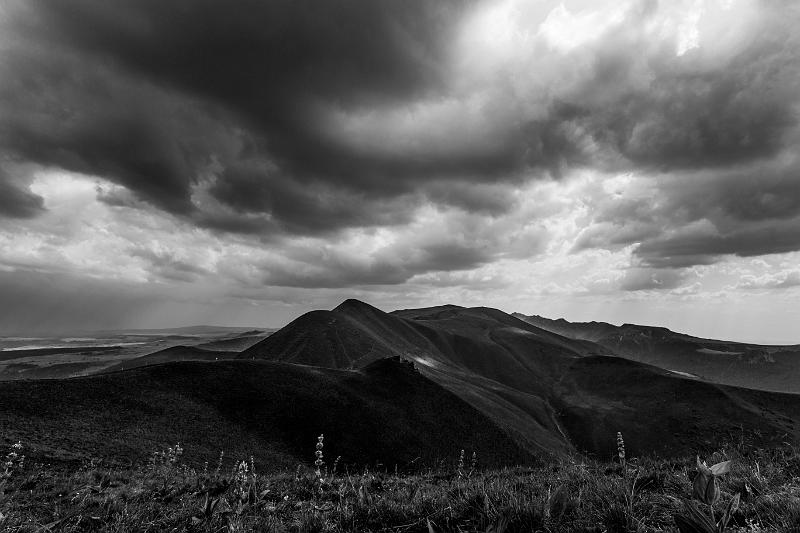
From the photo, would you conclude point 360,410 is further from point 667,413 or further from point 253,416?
point 667,413

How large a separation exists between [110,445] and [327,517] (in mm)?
41895

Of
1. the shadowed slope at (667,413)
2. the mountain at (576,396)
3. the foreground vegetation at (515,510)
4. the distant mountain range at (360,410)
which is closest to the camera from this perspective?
the foreground vegetation at (515,510)

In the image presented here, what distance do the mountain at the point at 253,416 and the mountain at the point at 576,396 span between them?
1481cm

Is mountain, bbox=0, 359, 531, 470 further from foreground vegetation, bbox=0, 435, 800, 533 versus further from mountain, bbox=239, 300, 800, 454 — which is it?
foreground vegetation, bbox=0, 435, 800, 533

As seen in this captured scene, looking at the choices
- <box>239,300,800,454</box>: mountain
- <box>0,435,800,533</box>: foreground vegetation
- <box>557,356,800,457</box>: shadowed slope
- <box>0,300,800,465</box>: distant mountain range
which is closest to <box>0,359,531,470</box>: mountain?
<box>0,300,800,465</box>: distant mountain range

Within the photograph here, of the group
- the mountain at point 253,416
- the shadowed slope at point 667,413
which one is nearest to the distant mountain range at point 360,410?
the mountain at point 253,416

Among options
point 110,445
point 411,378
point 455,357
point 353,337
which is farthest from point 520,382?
point 110,445

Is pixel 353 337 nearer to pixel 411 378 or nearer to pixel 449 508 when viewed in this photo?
pixel 411 378

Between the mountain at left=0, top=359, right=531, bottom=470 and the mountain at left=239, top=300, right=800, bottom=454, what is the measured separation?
14.8 meters

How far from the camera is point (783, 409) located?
12481cm

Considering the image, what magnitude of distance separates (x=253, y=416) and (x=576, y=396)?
444ft

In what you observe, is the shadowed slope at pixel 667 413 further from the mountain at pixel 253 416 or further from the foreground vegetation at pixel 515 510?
the foreground vegetation at pixel 515 510

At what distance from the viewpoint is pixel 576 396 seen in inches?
6083

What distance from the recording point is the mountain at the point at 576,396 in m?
101
